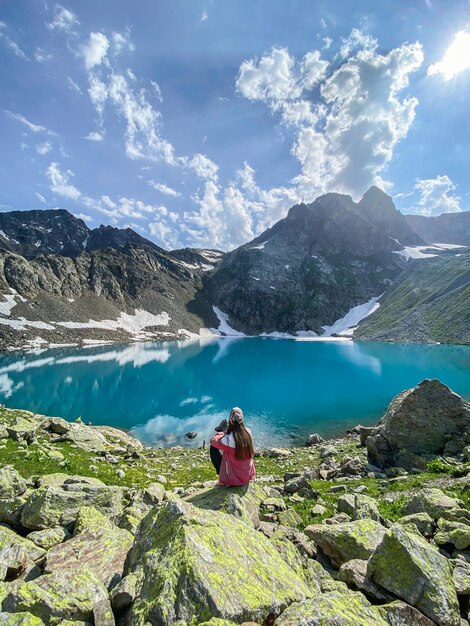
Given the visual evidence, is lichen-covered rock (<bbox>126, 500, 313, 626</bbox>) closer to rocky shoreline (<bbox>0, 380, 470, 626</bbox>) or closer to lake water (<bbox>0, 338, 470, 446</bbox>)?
rocky shoreline (<bbox>0, 380, 470, 626</bbox>)

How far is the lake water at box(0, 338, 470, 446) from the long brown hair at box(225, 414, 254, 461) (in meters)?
25.6

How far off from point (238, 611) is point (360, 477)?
1687 cm

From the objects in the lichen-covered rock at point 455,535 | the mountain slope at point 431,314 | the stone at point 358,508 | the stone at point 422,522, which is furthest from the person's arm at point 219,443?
the mountain slope at point 431,314

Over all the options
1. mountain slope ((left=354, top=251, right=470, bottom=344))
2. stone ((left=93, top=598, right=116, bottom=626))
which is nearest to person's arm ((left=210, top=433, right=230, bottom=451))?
stone ((left=93, top=598, right=116, bottom=626))

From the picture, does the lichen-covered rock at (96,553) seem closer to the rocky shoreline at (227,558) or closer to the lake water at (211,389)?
the rocky shoreline at (227,558)

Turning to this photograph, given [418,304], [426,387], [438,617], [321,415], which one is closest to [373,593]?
[438,617]

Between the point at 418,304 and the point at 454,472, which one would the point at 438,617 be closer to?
the point at 454,472

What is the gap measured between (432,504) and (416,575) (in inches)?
234

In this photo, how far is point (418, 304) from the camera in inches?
6865

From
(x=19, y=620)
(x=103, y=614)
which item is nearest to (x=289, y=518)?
(x=103, y=614)

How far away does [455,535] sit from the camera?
8.52 meters

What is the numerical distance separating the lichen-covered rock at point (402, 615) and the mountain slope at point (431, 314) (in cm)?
14402

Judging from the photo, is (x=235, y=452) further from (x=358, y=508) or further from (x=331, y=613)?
(x=358, y=508)

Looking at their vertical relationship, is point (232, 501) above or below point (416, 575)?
below
